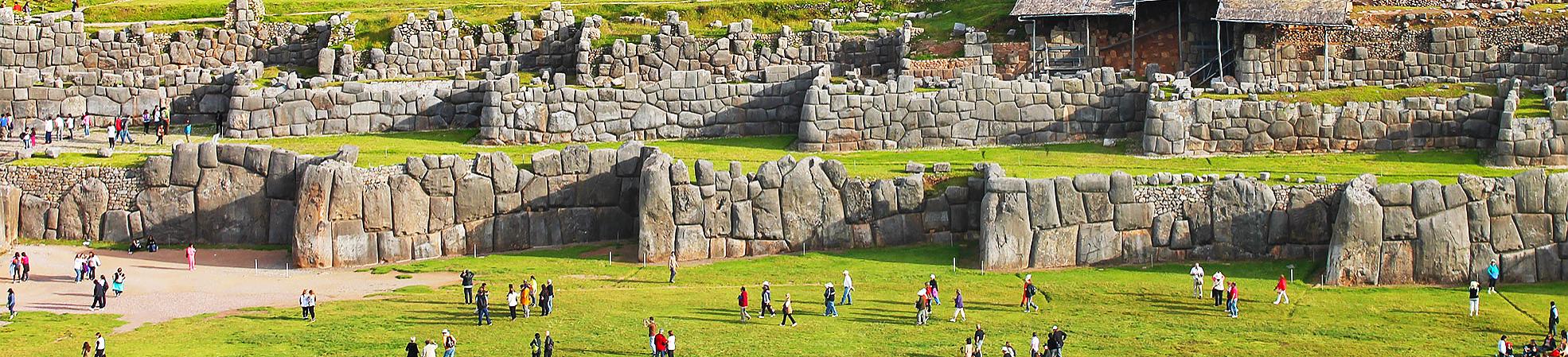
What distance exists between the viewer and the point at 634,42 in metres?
79.8

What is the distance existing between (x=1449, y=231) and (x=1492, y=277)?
4.72 ft

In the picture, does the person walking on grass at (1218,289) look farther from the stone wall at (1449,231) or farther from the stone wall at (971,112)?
the stone wall at (971,112)

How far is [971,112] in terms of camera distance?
242 feet

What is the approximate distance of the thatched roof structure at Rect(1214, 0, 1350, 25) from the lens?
76688 mm

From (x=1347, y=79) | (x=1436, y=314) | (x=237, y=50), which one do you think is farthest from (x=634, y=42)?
(x=1436, y=314)

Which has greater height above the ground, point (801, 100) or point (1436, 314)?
point (801, 100)

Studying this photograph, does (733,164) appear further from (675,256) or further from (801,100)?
(801,100)

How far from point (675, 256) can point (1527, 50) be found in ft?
81.3

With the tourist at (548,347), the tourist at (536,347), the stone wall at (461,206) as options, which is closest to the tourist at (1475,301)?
the tourist at (548,347)

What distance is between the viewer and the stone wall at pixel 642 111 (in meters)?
74.7

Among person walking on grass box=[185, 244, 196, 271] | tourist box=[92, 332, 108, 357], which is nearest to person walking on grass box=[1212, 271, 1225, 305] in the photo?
tourist box=[92, 332, 108, 357]

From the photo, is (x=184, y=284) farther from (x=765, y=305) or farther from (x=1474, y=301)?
(x=1474, y=301)

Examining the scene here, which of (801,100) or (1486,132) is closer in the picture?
(1486,132)

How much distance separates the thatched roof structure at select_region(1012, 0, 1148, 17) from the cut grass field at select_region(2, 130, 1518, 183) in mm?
5637
